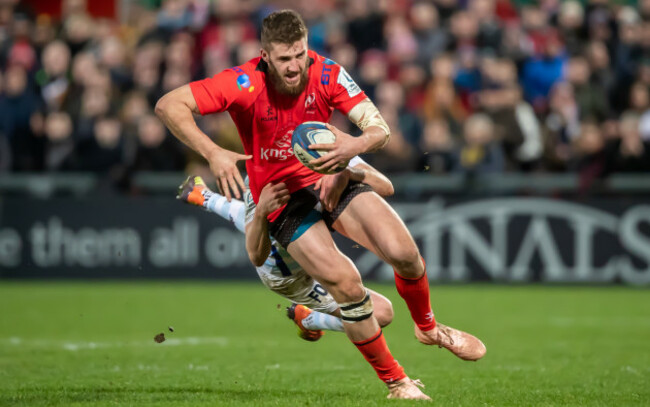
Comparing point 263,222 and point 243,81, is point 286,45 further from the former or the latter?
point 263,222

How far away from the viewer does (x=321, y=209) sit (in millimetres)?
7465

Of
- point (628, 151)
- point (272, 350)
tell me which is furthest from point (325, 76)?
point (628, 151)

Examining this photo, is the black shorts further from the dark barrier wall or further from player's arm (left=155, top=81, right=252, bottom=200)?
the dark barrier wall

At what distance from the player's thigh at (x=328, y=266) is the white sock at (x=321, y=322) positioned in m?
1.30

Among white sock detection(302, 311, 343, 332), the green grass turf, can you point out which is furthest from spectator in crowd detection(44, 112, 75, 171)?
white sock detection(302, 311, 343, 332)

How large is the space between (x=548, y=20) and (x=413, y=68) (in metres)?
2.80

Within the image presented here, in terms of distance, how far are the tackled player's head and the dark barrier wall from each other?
7.87 m

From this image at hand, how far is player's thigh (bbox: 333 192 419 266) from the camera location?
7.10 meters

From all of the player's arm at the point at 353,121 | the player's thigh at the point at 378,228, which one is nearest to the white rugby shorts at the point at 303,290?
the player's thigh at the point at 378,228

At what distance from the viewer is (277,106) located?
23.9ft

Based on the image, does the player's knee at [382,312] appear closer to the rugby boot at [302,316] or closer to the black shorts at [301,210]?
the rugby boot at [302,316]

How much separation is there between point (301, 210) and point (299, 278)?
1.12m

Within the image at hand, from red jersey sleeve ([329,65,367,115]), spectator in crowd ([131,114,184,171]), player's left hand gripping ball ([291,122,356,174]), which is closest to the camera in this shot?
player's left hand gripping ball ([291,122,356,174])

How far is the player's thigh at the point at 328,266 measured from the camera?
7.03 metres
